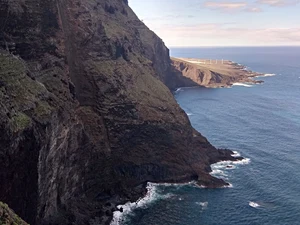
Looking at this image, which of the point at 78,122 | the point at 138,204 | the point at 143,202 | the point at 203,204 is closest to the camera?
the point at 78,122

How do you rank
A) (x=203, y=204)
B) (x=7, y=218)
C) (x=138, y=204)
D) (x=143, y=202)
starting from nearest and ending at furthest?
(x=7, y=218) < (x=138, y=204) < (x=203, y=204) < (x=143, y=202)

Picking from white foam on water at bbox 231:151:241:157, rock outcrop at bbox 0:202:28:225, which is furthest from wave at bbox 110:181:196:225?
rock outcrop at bbox 0:202:28:225

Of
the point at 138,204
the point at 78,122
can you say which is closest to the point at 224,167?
the point at 138,204

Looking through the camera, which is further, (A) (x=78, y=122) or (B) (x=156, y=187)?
(B) (x=156, y=187)

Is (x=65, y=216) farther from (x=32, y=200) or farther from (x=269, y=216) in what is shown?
(x=269, y=216)

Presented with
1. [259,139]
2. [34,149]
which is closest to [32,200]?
[34,149]

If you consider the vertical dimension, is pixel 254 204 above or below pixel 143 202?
above

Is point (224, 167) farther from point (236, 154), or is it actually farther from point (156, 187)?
point (156, 187)

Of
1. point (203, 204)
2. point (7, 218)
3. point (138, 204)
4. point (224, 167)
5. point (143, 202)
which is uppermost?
point (7, 218)

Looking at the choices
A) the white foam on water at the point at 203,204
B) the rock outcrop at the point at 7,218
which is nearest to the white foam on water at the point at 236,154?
the white foam on water at the point at 203,204
